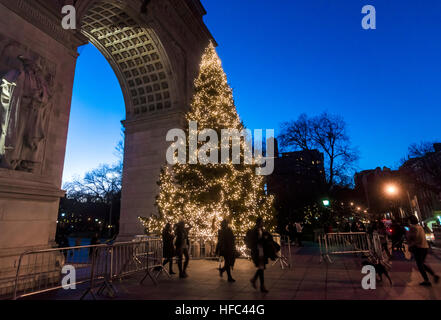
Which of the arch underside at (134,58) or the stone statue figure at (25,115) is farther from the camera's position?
Result: the arch underside at (134,58)

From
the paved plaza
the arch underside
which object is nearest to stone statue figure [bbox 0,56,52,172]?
the paved plaza

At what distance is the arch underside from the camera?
1752 cm

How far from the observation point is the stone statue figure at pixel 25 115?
7.88 metres

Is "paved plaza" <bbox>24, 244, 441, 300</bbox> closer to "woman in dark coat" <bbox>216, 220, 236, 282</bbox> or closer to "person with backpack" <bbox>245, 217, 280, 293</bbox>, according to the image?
"woman in dark coat" <bbox>216, 220, 236, 282</bbox>

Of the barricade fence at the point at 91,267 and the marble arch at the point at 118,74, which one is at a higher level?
the marble arch at the point at 118,74

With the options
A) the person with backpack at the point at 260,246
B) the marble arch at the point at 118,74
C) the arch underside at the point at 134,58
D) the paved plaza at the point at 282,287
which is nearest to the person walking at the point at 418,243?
the paved plaza at the point at 282,287

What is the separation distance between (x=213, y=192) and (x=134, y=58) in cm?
1256

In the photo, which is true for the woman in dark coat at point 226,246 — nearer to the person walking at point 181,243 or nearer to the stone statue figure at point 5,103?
the person walking at point 181,243

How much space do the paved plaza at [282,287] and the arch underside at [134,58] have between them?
1381 centimetres

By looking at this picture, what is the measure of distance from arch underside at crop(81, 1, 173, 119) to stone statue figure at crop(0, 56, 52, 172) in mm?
10234

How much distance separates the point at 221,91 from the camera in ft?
51.1
